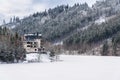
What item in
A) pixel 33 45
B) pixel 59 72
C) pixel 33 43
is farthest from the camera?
pixel 33 43

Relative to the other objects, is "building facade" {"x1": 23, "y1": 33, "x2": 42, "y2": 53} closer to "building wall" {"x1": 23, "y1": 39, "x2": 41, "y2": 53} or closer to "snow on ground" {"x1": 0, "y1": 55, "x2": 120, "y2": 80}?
"building wall" {"x1": 23, "y1": 39, "x2": 41, "y2": 53}

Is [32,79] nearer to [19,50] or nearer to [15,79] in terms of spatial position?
[15,79]

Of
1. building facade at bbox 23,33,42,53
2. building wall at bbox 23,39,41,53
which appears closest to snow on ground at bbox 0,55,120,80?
building facade at bbox 23,33,42,53

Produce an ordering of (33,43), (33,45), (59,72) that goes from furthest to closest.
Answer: (33,43), (33,45), (59,72)

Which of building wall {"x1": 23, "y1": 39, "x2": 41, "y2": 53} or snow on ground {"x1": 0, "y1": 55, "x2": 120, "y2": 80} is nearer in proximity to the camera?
snow on ground {"x1": 0, "y1": 55, "x2": 120, "y2": 80}

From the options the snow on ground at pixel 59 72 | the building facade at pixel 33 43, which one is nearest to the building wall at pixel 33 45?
the building facade at pixel 33 43

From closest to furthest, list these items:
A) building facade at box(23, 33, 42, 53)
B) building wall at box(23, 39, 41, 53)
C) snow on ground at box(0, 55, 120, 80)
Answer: snow on ground at box(0, 55, 120, 80), building facade at box(23, 33, 42, 53), building wall at box(23, 39, 41, 53)

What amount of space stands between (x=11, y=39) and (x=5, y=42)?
570 cm

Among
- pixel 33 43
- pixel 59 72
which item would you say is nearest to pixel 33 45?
pixel 33 43

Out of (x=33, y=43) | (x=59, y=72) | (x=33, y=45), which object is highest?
(x=33, y=43)

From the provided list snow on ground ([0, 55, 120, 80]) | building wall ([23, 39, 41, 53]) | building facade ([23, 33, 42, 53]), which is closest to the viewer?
snow on ground ([0, 55, 120, 80])

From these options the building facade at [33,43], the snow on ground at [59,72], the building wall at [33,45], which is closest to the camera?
the snow on ground at [59,72]

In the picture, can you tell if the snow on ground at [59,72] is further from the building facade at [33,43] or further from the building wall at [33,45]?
the building wall at [33,45]

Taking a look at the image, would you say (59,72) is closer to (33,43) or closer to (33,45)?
(33,45)
